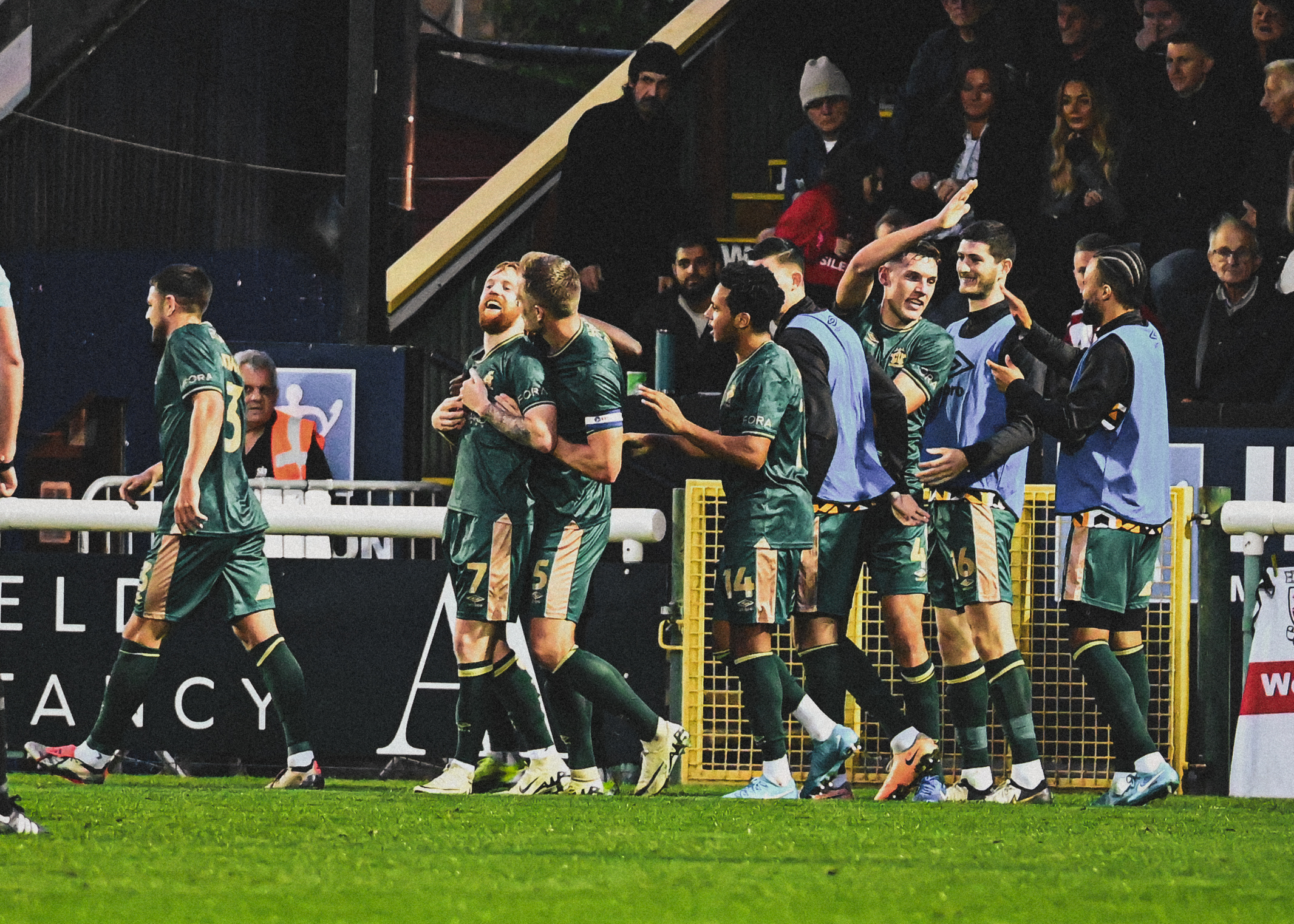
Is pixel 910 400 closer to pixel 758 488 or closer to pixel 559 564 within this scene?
pixel 758 488

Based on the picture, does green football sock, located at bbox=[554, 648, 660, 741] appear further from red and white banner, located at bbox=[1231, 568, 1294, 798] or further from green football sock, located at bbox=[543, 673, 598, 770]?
red and white banner, located at bbox=[1231, 568, 1294, 798]

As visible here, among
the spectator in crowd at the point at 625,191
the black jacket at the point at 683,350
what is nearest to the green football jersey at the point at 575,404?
the black jacket at the point at 683,350

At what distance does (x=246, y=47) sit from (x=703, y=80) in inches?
146

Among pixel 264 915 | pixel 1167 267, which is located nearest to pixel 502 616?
pixel 264 915

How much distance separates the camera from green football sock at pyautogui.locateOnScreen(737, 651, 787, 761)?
8.10 meters

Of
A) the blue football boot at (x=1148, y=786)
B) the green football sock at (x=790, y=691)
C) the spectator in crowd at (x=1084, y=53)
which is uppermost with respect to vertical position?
the spectator in crowd at (x=1084, y=53)

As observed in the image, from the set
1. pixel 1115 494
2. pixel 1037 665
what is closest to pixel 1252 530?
pixel 1037 665

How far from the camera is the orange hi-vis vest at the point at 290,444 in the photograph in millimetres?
11664

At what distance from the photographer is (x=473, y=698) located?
8.13 metres

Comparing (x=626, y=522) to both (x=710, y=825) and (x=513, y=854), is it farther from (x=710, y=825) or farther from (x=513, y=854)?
(x=513, y=854)

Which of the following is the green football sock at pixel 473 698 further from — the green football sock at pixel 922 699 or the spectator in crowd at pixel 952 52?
the spectator in crowd at pixel 952 52

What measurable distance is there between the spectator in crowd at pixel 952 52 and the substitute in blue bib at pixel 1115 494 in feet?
18.2

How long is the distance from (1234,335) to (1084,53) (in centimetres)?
233

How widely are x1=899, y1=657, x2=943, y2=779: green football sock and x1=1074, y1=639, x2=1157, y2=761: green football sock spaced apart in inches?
31.7
